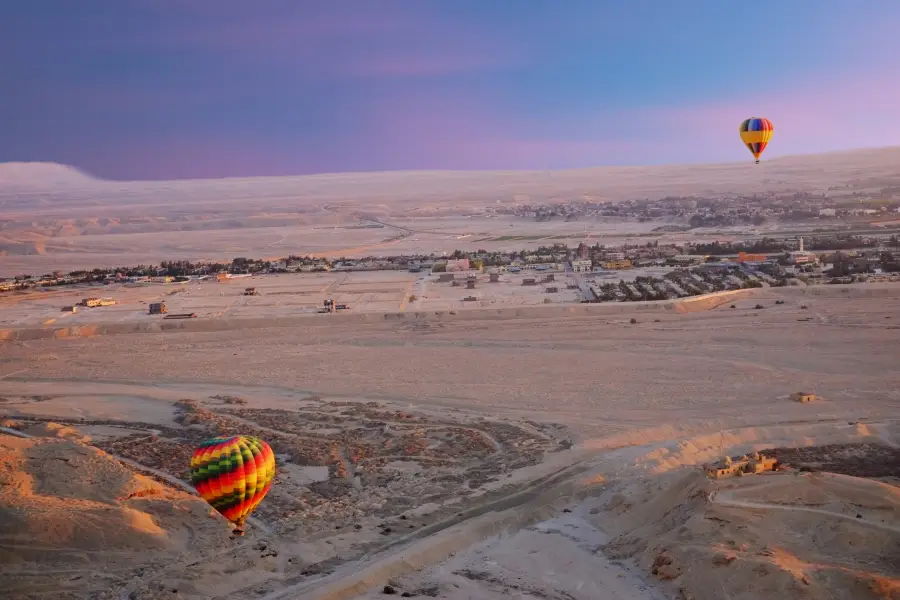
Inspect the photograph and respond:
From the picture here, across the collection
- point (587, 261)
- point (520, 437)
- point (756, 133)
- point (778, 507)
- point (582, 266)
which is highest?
point (756, 133)

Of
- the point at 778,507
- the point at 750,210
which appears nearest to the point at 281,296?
the point at 778,507

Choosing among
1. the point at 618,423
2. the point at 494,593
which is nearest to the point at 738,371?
the point at 618,423

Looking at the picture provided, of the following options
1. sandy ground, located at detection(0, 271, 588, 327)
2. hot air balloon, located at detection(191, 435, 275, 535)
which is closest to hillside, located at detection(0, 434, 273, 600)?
hot air balloon, located at detection(191, 435, 275, 535)

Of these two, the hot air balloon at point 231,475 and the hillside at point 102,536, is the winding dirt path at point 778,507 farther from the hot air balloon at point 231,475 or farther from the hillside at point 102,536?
the hot air balloon at point 231,475

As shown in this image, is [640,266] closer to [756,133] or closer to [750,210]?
[756,133]

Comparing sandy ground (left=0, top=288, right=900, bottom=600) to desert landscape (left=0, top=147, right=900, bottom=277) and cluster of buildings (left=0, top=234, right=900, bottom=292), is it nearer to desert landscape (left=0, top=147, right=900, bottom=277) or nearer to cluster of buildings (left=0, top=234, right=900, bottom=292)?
cluster of buildings (left=0, top=234, right=900, bottom=292)

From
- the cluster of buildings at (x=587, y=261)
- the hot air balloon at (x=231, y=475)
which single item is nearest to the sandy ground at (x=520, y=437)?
the hot air balloon at (x=231, y=475)

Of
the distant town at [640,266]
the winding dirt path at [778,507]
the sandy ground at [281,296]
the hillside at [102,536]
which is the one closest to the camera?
the winding dirt path at [778,507]
